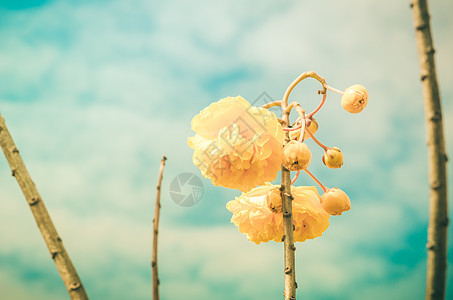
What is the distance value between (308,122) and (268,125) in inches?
4.5

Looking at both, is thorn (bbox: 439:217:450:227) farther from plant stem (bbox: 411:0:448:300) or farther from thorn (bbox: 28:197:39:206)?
thorn (bbox: 28:197:39:206)

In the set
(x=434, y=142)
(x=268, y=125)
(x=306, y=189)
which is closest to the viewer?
(x=434, y=142)

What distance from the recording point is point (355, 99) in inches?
26.0

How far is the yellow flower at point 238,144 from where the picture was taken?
0.64 metres

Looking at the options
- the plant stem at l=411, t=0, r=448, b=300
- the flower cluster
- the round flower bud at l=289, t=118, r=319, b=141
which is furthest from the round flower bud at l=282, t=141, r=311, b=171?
the plant stem at l=411, t=0, r=448, b=300

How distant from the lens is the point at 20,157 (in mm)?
390

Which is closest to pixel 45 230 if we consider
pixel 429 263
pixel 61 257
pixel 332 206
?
pixel 61 257

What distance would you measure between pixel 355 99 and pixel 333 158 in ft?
0.39

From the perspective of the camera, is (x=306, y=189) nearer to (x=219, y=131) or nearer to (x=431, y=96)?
(x=219, y=131)

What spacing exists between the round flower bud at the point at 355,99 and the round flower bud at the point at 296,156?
0.15m

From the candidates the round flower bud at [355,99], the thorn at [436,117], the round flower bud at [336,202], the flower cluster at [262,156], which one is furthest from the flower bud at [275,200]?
the thorn at [436,117]

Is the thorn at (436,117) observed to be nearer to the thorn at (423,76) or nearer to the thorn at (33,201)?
the thorn at (423,76)

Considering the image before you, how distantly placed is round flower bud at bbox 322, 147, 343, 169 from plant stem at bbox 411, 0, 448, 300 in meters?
0.35

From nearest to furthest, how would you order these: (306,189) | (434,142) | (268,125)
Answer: (434,142), (268,125), (306,189)
